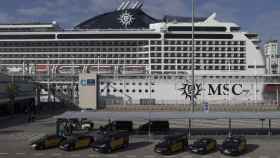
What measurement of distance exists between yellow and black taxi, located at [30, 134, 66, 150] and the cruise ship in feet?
117

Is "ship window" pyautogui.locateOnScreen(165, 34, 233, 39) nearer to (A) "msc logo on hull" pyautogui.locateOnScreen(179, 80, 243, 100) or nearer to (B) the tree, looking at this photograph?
(A) "msc logo on hull" pyautogui.locateOnScreen(179, 80, 243, 100)

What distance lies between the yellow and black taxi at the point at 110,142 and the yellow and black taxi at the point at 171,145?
2.79m

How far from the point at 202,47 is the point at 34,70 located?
32837 millimetres

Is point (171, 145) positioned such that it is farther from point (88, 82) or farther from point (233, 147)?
point (88, 82)

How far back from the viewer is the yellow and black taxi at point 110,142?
2339cm

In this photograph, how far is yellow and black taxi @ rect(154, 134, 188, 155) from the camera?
22.9 meters

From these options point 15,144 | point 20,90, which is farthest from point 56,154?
point 20,90

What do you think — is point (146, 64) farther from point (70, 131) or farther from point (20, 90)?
point (70, 131)

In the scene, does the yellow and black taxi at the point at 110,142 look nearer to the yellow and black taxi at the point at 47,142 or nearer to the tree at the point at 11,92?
the yellow and black taxi at the point at 47,142

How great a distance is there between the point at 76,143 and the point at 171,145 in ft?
22.1

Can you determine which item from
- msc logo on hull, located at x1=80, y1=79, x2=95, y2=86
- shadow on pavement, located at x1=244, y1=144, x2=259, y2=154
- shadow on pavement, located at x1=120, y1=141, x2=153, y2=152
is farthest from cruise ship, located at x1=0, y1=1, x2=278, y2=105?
shadow on pavement, located at x1=244, y1=144, x2=259, y2=154

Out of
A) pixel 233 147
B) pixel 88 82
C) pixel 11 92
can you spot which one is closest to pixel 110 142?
pixel 233 147

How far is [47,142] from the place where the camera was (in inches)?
982

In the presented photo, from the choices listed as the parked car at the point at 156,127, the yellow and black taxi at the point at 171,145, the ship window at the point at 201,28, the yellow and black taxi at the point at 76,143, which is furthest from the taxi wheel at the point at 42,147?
the ship window at the point at 201,28
